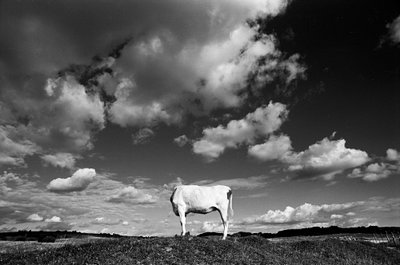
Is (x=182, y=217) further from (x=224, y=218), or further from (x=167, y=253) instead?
(x=167, y=253)

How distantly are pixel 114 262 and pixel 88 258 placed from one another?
1190mm

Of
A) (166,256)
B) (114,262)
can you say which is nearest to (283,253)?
(166,256)

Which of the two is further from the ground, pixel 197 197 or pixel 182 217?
pixel 197 197

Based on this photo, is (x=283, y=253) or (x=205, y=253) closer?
(x=205, y=253)

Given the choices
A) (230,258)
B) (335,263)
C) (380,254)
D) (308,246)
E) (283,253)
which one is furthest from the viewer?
(380,254)

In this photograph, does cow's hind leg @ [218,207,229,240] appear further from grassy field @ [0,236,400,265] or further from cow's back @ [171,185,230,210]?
grassy field @ [0,236,400,265]

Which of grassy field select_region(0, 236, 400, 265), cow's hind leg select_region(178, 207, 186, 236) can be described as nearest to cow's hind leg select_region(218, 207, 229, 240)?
grassy field select_region(0, 236, 400, 265)

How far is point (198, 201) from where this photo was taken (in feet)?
68.4

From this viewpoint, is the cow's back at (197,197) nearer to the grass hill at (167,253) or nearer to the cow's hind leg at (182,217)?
the cow's hind leg at (182,217)

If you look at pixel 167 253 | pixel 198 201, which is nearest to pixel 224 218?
pixel 198 201

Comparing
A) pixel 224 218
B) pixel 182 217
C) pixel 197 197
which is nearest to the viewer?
pixel 182 217

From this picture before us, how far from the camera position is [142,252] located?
50.0 ft

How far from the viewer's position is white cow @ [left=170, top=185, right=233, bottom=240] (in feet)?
68.3

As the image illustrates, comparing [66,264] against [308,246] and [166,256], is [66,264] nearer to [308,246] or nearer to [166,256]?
[166,256]
